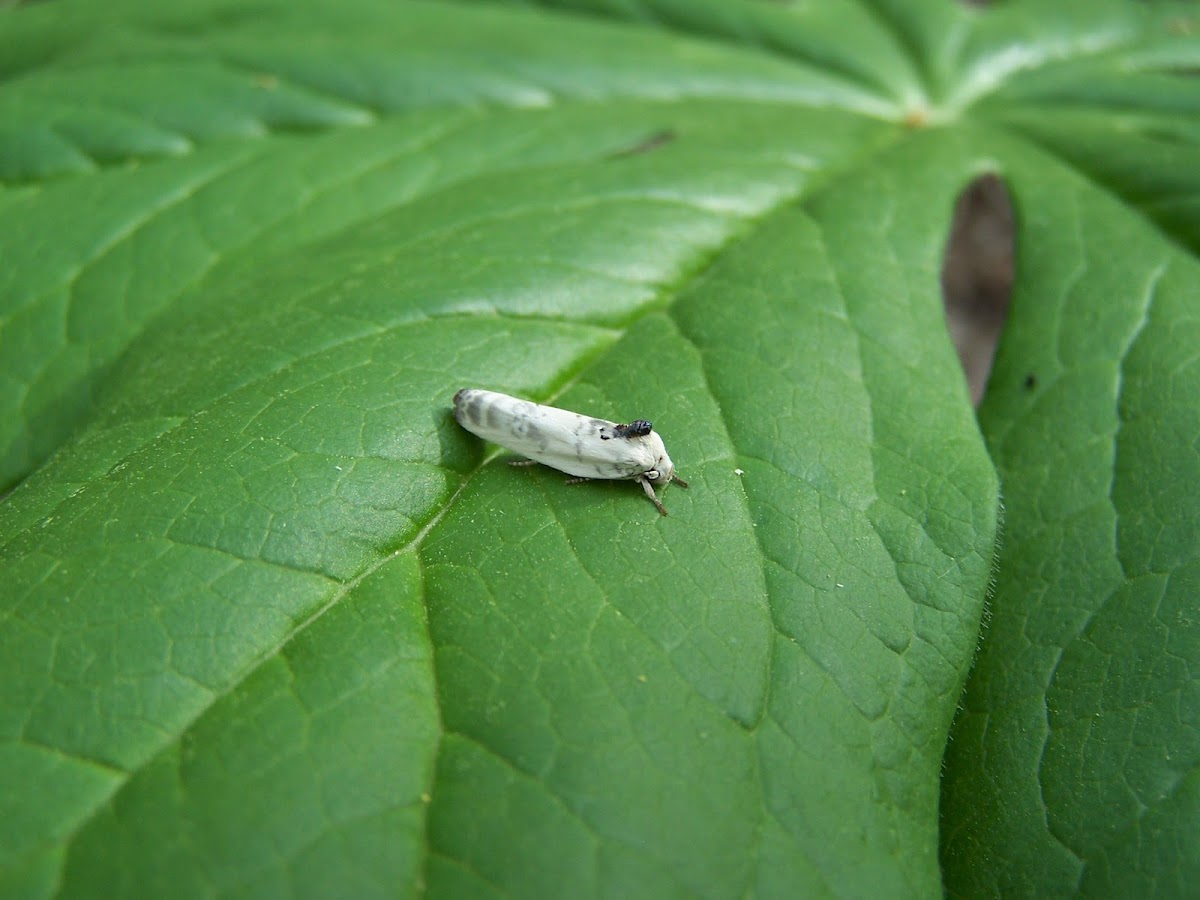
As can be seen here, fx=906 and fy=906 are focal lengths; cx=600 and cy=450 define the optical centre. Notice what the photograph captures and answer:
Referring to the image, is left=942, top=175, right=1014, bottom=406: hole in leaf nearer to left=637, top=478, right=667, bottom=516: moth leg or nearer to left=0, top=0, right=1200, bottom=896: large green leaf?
left=0, top=0, right=1200, bottom=896: large green leaf

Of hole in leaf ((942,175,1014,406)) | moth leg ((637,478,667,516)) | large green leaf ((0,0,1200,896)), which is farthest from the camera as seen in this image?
hole in leaf ((942,175,1014,406))

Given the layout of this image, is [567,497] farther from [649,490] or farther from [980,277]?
[980,277]

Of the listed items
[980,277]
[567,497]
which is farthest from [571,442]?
[980,277]

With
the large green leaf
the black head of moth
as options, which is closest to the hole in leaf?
the large green leaf

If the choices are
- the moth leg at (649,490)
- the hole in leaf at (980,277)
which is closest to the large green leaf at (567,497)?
the moth leg at (649,490)

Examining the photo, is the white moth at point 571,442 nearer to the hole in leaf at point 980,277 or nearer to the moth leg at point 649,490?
the moth leg at point 649,490

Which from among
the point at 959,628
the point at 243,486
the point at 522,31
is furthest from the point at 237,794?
the point at 522,31
